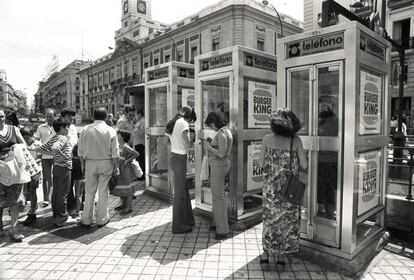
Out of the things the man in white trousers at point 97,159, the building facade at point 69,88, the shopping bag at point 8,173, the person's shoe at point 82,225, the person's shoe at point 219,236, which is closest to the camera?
the shopping bag at point 8,173

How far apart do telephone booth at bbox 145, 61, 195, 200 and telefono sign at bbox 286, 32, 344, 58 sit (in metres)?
2.82

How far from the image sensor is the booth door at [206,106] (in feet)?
16.5

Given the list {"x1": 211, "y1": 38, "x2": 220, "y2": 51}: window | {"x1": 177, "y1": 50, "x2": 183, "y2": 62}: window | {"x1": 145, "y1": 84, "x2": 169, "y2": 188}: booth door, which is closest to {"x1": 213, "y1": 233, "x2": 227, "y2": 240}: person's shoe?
{"x1": 145, "y1": 84, "x2": 169, "y2": 188}: booth door

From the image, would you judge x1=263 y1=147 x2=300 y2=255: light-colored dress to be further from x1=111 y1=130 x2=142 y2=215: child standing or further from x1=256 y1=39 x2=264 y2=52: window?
x1=256 y1=39 x2=264 y2=52: window

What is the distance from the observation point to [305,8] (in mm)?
22703

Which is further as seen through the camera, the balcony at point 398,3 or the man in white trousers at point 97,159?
the balcony at point 398,3

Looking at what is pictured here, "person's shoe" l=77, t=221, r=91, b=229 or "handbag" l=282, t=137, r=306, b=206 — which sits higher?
"handbag" l=282, t=137, r=306, b=206

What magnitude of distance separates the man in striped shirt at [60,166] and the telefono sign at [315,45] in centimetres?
355

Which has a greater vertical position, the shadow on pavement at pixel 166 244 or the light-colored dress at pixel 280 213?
the light-colored dress at pixel 280 213

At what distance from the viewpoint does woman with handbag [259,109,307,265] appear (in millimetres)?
3227

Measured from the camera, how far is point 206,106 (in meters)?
5.89

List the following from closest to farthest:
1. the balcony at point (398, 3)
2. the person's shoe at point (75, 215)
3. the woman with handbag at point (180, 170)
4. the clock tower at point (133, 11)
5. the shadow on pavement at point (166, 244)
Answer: the shadow on pavement at point (166, 244) → the woman with handbag at point (180, 170) → the person's shoe at point (75, 215) → the balcony at point (398, 3) → the clock tower at point (133, 11)

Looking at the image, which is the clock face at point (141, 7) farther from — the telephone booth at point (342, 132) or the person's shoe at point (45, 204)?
the telephone booth at point (342, 132)

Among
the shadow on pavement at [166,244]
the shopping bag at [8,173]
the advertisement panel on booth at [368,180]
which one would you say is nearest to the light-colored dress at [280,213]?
the advertisement panel on booth at [368,180]
